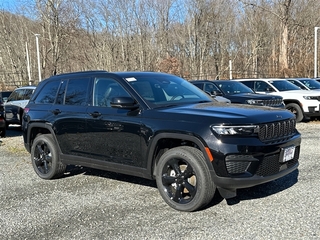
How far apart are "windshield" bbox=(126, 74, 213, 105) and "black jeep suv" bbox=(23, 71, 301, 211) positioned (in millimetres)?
16

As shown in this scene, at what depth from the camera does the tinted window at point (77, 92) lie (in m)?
5.54

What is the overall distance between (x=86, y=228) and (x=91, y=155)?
5.09 feet

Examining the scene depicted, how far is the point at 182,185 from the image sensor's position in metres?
4.41

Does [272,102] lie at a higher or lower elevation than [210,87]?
lower

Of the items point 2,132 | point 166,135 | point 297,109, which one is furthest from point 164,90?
point 297,109

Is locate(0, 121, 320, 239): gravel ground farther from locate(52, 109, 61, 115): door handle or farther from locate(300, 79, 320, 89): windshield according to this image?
locate(300, 79, 320, 89): windshield

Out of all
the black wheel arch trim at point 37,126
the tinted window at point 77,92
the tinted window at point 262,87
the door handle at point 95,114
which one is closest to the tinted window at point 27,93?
the black wheel arch trim at point 37,126

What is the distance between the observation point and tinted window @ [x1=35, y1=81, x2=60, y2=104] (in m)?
6.16

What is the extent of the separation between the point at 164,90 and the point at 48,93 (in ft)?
7.54

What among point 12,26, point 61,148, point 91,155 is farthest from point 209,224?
point 12,26

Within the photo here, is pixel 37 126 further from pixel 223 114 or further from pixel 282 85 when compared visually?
pixel 282 85

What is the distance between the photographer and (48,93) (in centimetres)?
630

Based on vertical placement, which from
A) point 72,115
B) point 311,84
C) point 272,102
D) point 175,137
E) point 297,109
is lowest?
point 297,109

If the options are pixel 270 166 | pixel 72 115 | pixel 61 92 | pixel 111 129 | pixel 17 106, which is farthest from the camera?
pixel 17 106
